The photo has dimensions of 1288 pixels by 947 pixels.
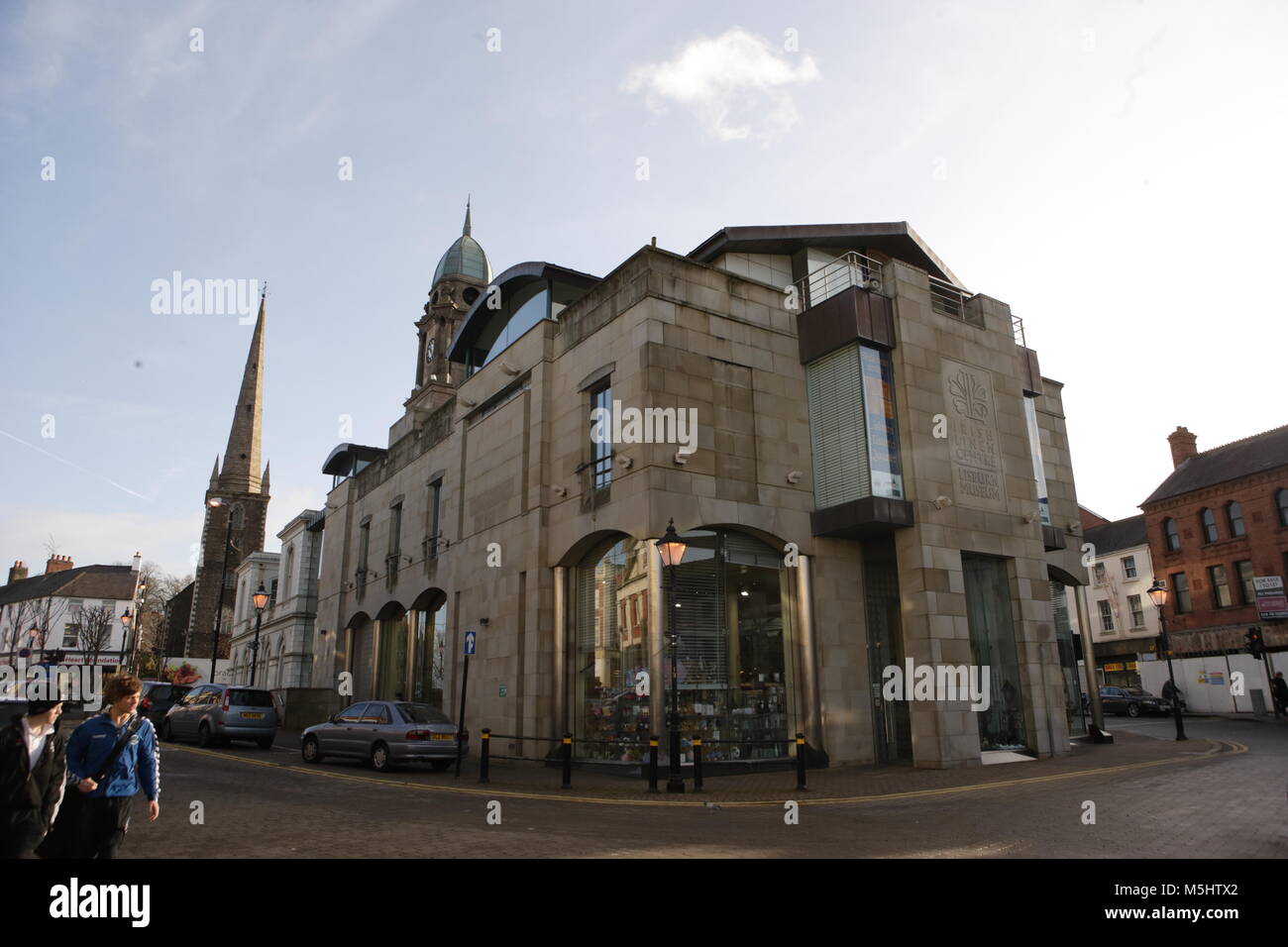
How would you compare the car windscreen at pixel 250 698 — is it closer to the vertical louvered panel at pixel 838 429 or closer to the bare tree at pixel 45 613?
the vertical louvered panel at pixel 838 429

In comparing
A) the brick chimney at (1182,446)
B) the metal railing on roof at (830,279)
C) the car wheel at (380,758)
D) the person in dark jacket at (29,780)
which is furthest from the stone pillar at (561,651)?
the brick chimney at (1182,446)

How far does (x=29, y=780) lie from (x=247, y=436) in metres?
95.6

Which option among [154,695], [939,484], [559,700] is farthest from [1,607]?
[939,484]

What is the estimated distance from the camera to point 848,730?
1892 cm

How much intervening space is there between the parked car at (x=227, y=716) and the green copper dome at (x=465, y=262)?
46.5 meters

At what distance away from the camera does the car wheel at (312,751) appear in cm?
1941

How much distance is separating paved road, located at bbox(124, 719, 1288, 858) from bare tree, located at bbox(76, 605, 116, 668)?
61917 millimetres

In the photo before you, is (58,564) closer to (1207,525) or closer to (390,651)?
(390,651)

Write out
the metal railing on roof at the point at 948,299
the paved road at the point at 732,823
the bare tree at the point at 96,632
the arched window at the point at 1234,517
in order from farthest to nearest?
the bare tree at the point at 96,632, the arched window at the point at 1234,517, the metal railing on roof at the point at 948,299, the paved road at the point at 732,823

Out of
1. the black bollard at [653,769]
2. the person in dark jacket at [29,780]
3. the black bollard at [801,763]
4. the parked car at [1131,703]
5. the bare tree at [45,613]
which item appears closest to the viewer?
the person in dark jacket at [29,780]

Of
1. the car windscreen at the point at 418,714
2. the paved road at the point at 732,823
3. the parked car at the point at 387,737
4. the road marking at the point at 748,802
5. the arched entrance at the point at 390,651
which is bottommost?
the road marking at the point at 748,802

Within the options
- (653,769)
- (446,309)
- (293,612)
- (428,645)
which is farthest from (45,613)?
(653,769)

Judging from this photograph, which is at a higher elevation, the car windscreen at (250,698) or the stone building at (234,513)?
the stone building at (234,513)
